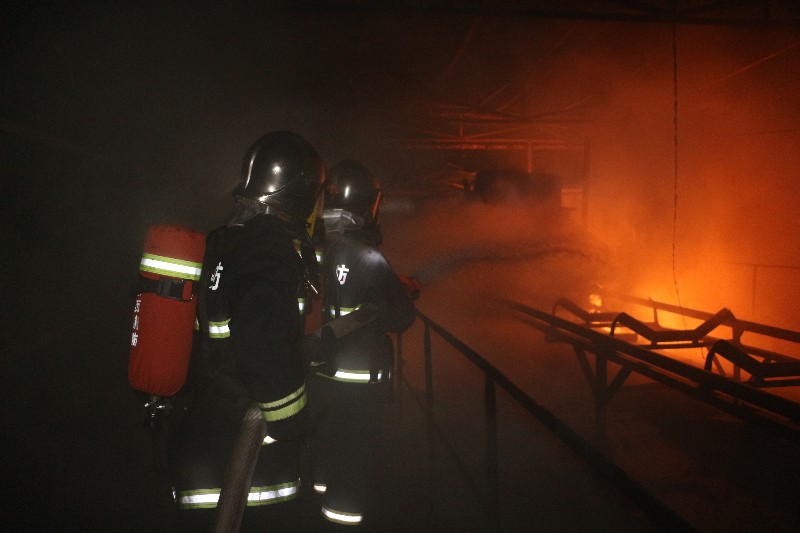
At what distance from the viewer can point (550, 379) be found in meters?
6.13

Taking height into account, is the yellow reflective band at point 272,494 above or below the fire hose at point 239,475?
below

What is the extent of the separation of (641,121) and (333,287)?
8.09 meters

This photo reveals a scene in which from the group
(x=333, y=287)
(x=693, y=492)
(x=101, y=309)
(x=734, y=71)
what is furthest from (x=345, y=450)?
(x=734, y=71)

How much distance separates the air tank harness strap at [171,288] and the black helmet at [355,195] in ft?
4.23

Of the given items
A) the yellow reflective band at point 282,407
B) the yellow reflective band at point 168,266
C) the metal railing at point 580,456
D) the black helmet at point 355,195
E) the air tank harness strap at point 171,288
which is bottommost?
the metal railing at point 580,456

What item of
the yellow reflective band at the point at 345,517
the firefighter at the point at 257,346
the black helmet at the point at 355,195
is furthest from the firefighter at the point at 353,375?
the firefighter at the point at 257,346

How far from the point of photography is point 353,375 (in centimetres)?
253

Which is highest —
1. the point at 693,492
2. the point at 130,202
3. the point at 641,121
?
the point at 641,121

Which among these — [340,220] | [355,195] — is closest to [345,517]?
[340,220]

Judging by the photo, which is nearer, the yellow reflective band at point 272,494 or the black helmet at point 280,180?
the yellow reflective band at point 272,494

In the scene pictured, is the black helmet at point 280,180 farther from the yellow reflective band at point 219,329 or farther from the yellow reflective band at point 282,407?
the yellow reflective band at point 282,407

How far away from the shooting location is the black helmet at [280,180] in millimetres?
1849

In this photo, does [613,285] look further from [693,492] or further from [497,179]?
[693,492]

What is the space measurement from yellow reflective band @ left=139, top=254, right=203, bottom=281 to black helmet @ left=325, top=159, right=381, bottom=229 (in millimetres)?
1257
